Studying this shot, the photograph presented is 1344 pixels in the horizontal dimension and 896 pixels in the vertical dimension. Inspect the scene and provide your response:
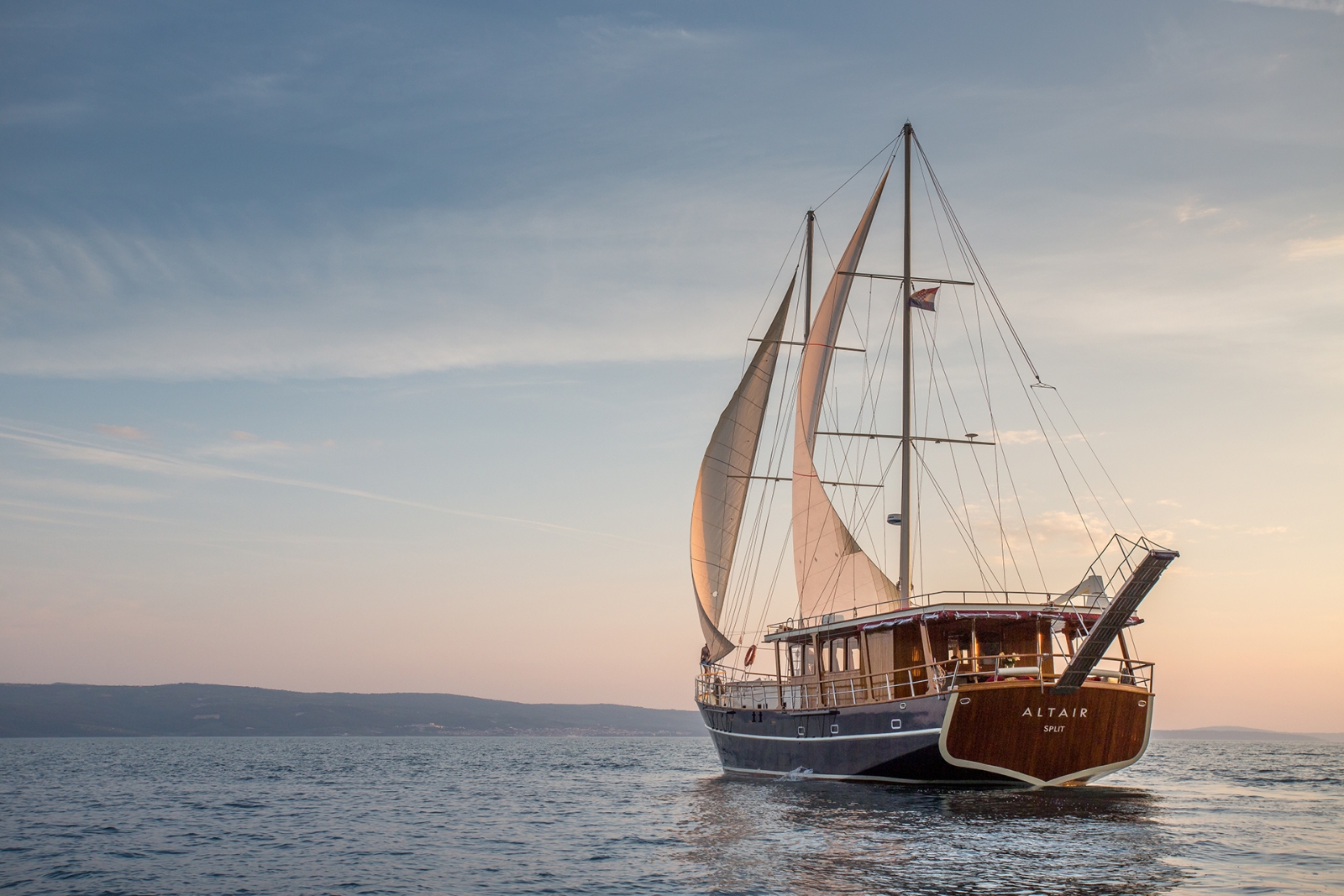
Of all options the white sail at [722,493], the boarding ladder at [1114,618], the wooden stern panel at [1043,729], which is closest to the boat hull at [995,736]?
the wooden stern panel at [1043,729]

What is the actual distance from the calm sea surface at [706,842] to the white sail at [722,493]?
7.36 metres

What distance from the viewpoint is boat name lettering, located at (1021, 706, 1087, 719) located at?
26844 millimetres

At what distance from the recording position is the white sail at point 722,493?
141 ft

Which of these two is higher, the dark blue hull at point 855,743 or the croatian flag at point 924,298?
the croatian flag at point 924,298

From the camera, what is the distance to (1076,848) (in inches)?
783

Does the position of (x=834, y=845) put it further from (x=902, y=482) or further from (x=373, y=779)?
(x=373, y=779)

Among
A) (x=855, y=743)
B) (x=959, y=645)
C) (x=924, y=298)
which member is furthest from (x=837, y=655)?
(x=924, y=298)

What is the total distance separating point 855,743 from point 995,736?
4462mm

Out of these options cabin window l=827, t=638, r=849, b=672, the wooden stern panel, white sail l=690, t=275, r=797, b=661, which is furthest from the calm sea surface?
white sail l=690, t=275, r=797, b=661

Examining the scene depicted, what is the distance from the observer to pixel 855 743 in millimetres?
29891

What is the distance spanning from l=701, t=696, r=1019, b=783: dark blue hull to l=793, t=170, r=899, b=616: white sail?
14.2ft

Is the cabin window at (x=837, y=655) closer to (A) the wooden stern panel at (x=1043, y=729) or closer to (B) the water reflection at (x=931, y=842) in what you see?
(B) the water reflection at (x=931, y=842)

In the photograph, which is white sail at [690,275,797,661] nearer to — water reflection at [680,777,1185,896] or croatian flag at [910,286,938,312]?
croatian flag at [910,286,938,312]

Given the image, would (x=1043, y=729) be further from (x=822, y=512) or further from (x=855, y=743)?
(x=822, y=512)
